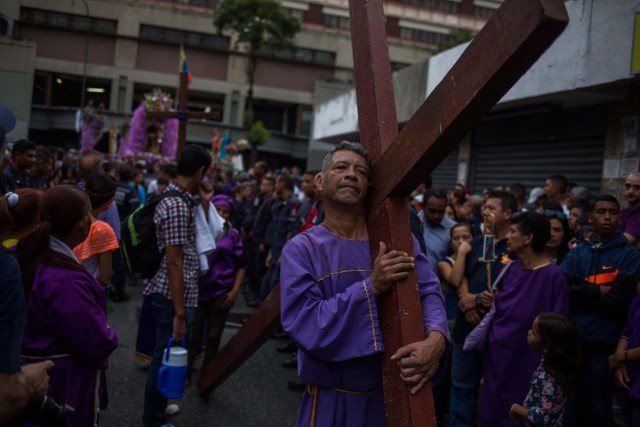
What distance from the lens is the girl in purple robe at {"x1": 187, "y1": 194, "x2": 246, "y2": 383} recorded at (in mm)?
5137

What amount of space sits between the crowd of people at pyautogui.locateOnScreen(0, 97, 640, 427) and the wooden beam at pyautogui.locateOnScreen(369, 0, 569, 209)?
0.33m

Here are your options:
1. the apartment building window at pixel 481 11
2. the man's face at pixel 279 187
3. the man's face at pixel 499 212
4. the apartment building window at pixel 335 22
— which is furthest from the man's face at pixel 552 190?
the apartment building window at pixel 481 11

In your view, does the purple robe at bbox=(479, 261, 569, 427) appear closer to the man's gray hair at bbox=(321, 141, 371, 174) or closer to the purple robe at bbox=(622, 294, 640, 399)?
the purple robe at bbox=(622, 294, 640, 399)

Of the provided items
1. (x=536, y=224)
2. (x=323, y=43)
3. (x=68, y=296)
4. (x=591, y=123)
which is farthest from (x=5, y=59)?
(x=323, y=43)

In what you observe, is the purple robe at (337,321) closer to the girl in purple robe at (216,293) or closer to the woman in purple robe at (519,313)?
the woman in purple robe at (519,313)

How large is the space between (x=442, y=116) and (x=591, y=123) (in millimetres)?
7623

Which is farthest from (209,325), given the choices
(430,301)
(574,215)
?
(574,215)

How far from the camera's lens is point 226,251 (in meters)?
5.36

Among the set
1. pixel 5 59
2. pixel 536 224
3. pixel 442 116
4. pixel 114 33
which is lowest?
pixel 536 224

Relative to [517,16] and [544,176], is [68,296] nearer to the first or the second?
[517,16]

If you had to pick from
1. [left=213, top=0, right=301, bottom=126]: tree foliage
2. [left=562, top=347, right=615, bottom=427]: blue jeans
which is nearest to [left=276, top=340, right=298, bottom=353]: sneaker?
[left=562, top=347, right=615, bottom=427]: blue jeans

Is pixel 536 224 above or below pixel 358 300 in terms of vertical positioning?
above

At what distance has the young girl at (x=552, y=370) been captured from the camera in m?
3.16

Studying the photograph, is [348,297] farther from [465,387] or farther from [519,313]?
[465,387]
